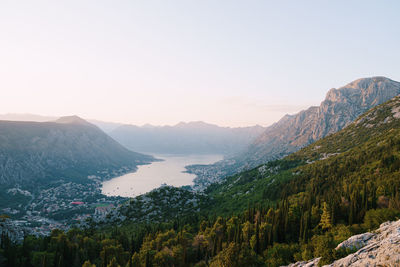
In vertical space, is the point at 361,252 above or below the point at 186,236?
above

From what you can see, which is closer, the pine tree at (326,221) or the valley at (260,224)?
the valley at (260,224)

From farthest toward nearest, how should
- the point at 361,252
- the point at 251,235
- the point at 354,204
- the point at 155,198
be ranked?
the point at 155,198 → the point at 251,235 → the point at 354,204 → the point at 361,252

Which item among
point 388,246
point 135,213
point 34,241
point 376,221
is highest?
point 388,246

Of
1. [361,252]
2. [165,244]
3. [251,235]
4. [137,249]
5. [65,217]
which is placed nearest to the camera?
[361,252]

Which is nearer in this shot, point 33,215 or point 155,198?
point 155,198

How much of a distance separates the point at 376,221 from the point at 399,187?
21636 mm

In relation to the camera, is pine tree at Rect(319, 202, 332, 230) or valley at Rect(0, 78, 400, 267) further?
pine tree at Rect(319, 202, 332, 230)

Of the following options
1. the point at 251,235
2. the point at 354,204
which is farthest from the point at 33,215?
the point at 354,204

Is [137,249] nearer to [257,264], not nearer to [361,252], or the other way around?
[257,264]

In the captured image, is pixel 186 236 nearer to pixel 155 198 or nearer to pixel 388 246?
pixel 388 246

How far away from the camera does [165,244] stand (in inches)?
2454

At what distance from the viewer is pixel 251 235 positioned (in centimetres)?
5412

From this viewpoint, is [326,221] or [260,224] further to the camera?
[260,224]

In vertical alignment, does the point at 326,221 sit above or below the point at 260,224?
above
